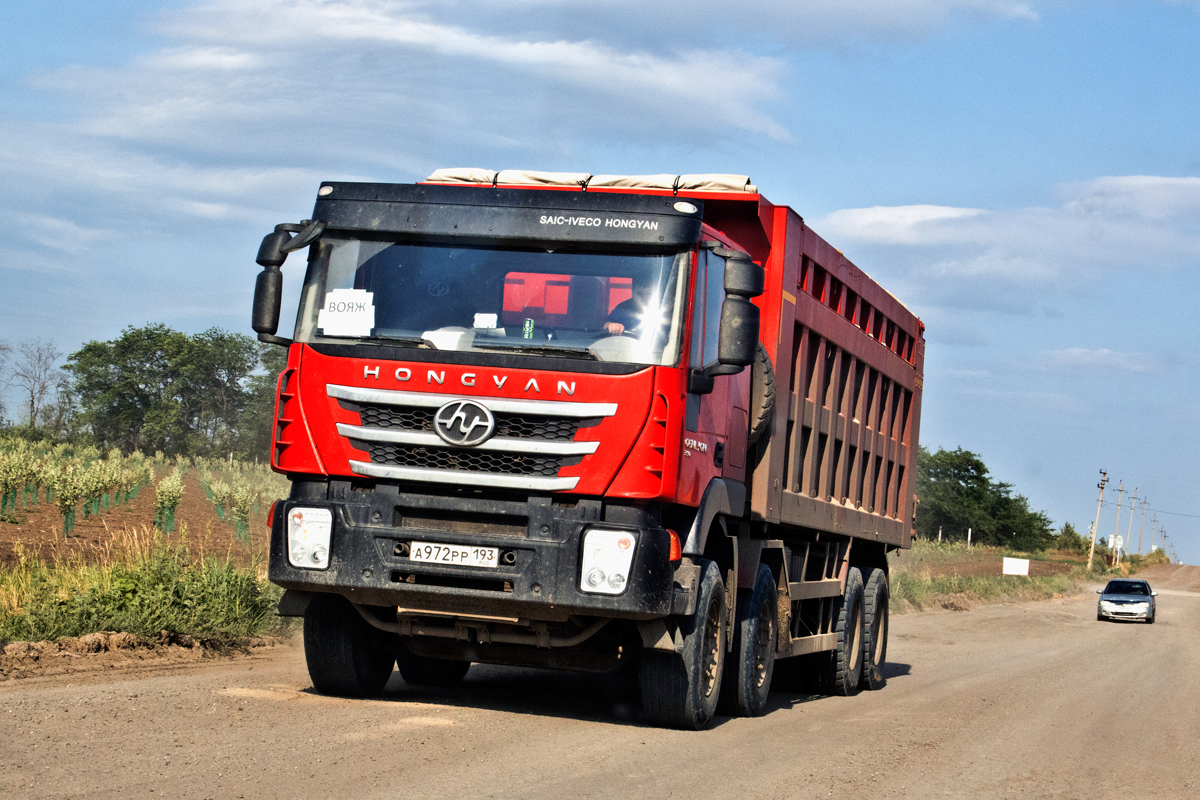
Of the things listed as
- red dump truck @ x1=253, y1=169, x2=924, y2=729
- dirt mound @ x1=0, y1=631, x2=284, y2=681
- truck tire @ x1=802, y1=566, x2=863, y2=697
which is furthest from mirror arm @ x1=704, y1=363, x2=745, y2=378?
truck tire @ x1=802, y1=566, x2=863, y2=697

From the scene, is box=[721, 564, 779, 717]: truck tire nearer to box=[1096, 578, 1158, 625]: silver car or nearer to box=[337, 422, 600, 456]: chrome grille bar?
box=[337, 422, 600, 456]: chrome grille bar

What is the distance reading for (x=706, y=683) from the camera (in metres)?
8.87

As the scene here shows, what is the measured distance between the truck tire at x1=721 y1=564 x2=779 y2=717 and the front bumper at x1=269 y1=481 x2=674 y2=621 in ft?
6.86

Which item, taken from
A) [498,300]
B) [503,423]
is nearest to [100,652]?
[503,423]

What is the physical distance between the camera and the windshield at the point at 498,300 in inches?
304

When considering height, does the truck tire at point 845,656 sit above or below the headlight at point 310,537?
below

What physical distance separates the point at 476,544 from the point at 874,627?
7302 mm

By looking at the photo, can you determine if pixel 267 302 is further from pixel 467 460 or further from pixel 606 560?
pixel 606 560

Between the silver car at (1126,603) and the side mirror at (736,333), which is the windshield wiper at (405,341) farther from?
the silver car at (1126,603)

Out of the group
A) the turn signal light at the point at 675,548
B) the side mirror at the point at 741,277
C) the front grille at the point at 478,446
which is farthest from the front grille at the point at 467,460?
the side mirror at the point at 741,277

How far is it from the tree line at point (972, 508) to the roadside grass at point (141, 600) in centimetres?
10027

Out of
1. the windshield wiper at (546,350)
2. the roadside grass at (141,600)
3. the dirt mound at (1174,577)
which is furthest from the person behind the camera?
the dirt mound at (1174,577)

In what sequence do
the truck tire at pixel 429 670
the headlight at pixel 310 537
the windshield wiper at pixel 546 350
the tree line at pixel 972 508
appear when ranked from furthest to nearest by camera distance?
the tree line at pixel 972 508 → the truck tire at pixel 429 670 → the headlight at pixel 310 537 → the windshield wiper at pixel 546 350

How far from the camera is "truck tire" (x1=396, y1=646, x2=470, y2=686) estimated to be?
10.1 metres
